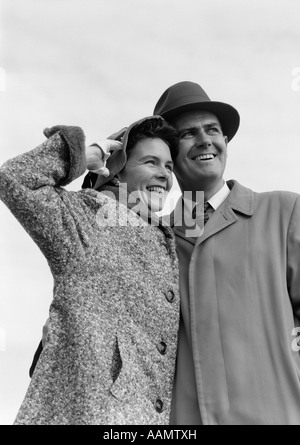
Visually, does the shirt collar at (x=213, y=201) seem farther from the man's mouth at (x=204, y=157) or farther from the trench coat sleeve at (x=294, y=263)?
the trench coat sleeve at (x=294, y=263)

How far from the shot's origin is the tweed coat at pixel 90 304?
3.16 meters

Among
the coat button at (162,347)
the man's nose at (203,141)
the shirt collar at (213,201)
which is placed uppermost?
the man's nose at (203,141)

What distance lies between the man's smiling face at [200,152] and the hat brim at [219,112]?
0.04 meters

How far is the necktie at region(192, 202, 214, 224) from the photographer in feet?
13.7

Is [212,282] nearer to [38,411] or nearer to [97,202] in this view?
[97,202]

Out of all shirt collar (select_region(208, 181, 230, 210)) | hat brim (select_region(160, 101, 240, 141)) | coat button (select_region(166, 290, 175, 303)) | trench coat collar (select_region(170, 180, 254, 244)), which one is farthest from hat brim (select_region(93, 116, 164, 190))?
coat button (select_region(166, 290, 175, 303))

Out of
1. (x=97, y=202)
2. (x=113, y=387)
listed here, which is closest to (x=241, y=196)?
(x=97, y=202)

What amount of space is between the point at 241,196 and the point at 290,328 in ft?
3.06

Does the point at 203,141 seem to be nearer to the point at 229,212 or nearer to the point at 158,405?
the point at 229,212

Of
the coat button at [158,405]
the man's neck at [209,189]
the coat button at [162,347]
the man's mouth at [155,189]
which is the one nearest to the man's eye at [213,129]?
the man's neck at [209,189]

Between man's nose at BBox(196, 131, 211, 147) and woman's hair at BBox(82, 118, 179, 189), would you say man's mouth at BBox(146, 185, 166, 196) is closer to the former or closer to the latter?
woman's hair at BBox(82, 118, 179, 189)

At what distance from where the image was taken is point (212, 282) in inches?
145

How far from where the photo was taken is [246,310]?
11.6 feet
